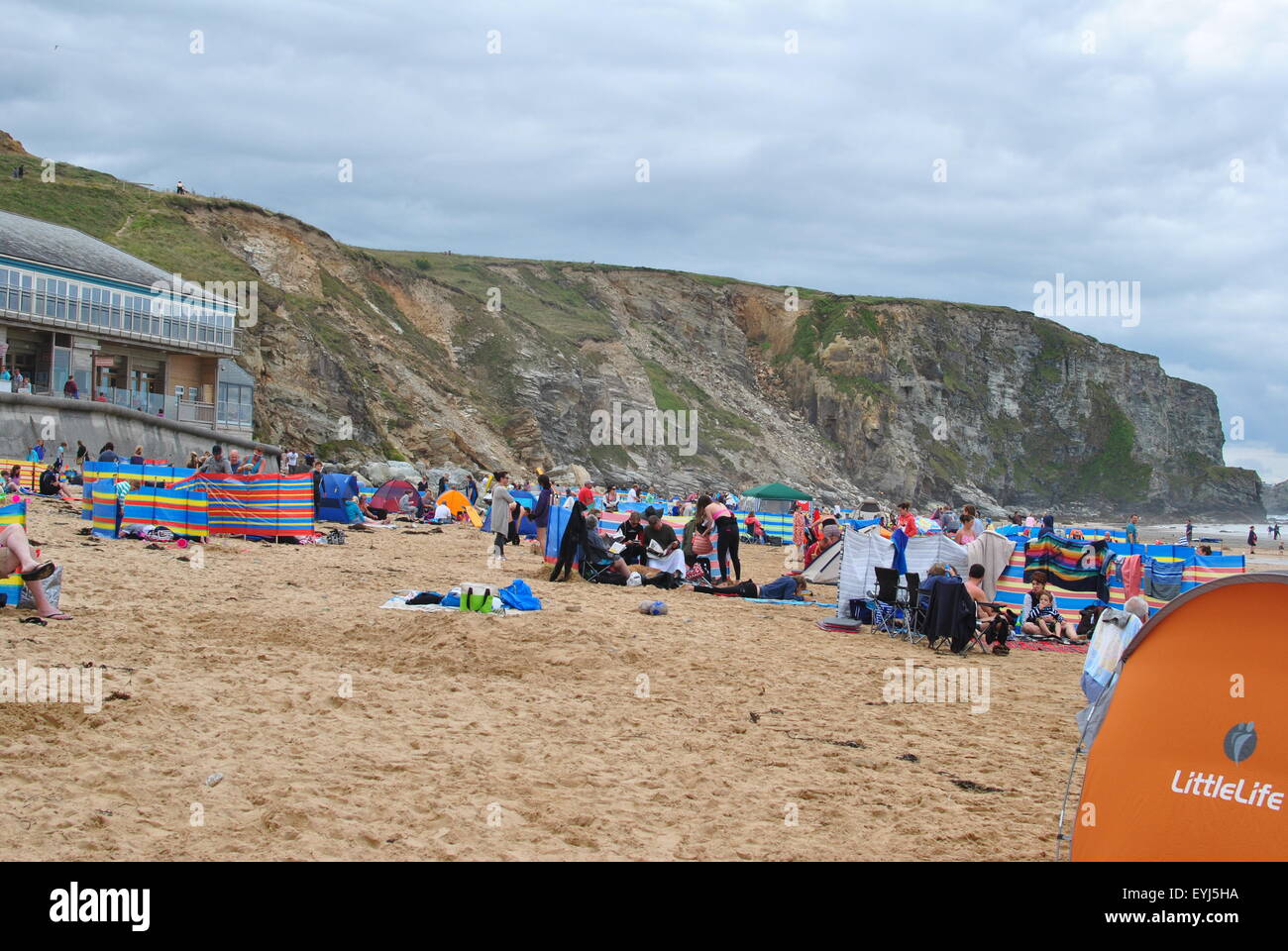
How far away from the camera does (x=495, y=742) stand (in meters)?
5.78

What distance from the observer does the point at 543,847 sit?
4266 millimetres

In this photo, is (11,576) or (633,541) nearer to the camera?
(11,576)

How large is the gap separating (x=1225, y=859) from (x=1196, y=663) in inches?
29.9

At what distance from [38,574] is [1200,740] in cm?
792

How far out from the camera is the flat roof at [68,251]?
3088 centimetres

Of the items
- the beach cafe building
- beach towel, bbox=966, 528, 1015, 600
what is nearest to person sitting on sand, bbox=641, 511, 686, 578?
beach towel, bbox=966, 528, 1015, 600

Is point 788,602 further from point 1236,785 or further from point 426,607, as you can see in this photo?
point 1236,785

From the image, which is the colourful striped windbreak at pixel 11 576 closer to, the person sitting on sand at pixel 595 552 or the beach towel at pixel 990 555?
the person sitting on sand at pixel 595 552

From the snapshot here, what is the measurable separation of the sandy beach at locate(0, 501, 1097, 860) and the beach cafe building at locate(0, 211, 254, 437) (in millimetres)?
24257

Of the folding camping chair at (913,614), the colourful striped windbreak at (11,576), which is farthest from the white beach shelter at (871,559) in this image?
the colourful striped windbreak at (11,576)

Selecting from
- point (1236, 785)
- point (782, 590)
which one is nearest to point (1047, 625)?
point (782, 590)

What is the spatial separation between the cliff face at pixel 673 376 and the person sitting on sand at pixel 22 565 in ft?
93.5
